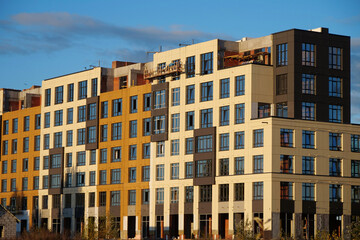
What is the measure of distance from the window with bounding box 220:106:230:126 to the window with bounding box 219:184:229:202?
8.58 meters

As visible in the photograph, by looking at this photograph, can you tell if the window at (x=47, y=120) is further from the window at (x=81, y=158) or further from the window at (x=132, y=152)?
the window at (x=132, y=152)

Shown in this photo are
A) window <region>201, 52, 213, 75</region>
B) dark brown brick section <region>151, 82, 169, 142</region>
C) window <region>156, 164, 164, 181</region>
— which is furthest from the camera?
window <region>156, 164, 164, 181</region>

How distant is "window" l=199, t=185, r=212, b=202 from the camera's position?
11919 cm

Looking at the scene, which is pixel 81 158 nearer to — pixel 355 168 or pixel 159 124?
pixel 159 124

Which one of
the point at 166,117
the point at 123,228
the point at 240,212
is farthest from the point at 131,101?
the point at 240,212

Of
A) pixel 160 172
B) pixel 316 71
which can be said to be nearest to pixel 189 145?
pixel 160 172

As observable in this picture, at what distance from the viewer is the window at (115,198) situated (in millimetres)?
135375

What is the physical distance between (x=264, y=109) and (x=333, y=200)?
15392mm

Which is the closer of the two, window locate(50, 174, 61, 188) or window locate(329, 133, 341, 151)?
window locate(329, 133, 341, 151)

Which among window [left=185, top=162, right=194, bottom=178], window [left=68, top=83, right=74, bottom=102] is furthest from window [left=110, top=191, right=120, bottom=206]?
window [left=68, top=83, right=74, bottom=102]

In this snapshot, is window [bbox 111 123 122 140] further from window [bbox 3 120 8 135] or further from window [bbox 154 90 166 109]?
window [bbox 3 120 8 135]

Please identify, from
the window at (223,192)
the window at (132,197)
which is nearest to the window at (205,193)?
the window at (223,192)

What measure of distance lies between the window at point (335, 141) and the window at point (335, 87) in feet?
18.2

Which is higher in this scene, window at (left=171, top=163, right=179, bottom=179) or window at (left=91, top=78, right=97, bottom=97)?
window at (left=91, top=78, right=97, bottom=97)
